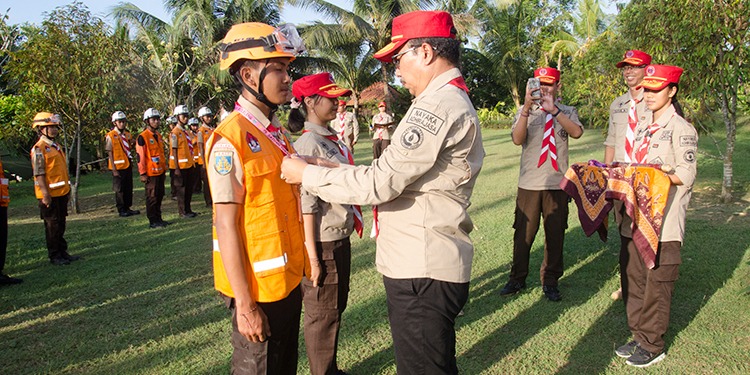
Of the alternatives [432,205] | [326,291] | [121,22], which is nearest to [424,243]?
[432,205]

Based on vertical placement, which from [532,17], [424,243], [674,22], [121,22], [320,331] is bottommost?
[320,331]

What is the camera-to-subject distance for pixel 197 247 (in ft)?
25.1

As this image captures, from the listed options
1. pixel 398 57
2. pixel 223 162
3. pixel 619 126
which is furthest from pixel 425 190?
pixel 619 126

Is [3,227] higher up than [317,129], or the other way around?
[317,129]

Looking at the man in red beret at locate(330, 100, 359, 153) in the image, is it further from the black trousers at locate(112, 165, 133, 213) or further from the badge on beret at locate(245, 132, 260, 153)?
the badge on beret at locate(245, 132, 260, 153)

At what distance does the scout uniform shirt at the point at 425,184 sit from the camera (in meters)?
2.12

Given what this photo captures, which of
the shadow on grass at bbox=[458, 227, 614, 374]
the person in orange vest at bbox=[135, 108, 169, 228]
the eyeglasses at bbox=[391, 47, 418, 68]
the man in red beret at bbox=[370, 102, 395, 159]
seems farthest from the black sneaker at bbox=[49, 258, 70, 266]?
the man in red beret at bbox=[370, 102, 395, 159]

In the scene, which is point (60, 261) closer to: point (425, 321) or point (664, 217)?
point (425, 321)

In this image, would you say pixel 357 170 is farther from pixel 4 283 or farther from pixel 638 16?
pixel 638 16

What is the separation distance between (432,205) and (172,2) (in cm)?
2553

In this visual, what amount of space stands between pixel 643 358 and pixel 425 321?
2336mm

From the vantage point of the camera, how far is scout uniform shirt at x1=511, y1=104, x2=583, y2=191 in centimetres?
509

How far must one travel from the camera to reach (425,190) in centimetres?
225

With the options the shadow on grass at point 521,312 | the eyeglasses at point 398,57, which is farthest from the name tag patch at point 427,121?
the shadow on grass at point 521,312
